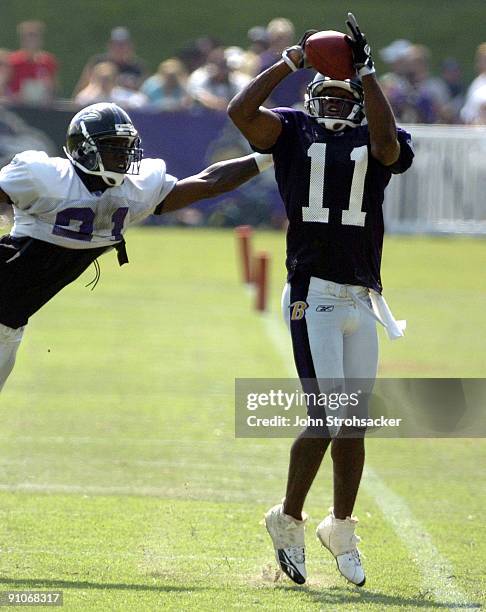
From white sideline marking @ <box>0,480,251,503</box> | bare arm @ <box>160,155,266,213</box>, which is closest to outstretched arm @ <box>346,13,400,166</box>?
bare arm @ <box>160,155,266,213</box>

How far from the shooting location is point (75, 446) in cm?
844

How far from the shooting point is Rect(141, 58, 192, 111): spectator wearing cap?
69.7 ft

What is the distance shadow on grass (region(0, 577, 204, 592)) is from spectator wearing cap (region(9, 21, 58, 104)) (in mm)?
16486

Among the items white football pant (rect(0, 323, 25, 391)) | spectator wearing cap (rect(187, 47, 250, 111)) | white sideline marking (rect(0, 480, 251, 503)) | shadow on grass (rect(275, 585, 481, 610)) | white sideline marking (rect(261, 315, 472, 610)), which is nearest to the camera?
shadow on grass (rect(275, 585, 481, 610))

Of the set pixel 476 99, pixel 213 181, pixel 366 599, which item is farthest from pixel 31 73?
pixel 366 599

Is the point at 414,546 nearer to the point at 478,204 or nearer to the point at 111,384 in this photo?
the point at 111,384

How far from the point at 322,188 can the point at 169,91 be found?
15939mm

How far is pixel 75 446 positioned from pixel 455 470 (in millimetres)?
2315

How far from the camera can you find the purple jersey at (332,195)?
5738mm

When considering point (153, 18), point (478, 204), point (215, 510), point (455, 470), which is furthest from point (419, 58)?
point (215, 510)

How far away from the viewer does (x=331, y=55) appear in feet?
18.3

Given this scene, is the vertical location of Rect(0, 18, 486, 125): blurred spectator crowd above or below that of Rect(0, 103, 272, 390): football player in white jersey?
below

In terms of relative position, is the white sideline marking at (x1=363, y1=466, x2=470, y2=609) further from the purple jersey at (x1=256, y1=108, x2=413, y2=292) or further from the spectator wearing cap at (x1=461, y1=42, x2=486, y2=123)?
the spectator wearing cap at (x1=461, y1=42, x2=486, y2=123)

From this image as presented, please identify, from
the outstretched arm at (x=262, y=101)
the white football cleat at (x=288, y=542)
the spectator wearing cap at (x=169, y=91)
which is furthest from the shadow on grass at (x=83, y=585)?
the spectator wearing cap at (x=169, y=91)
